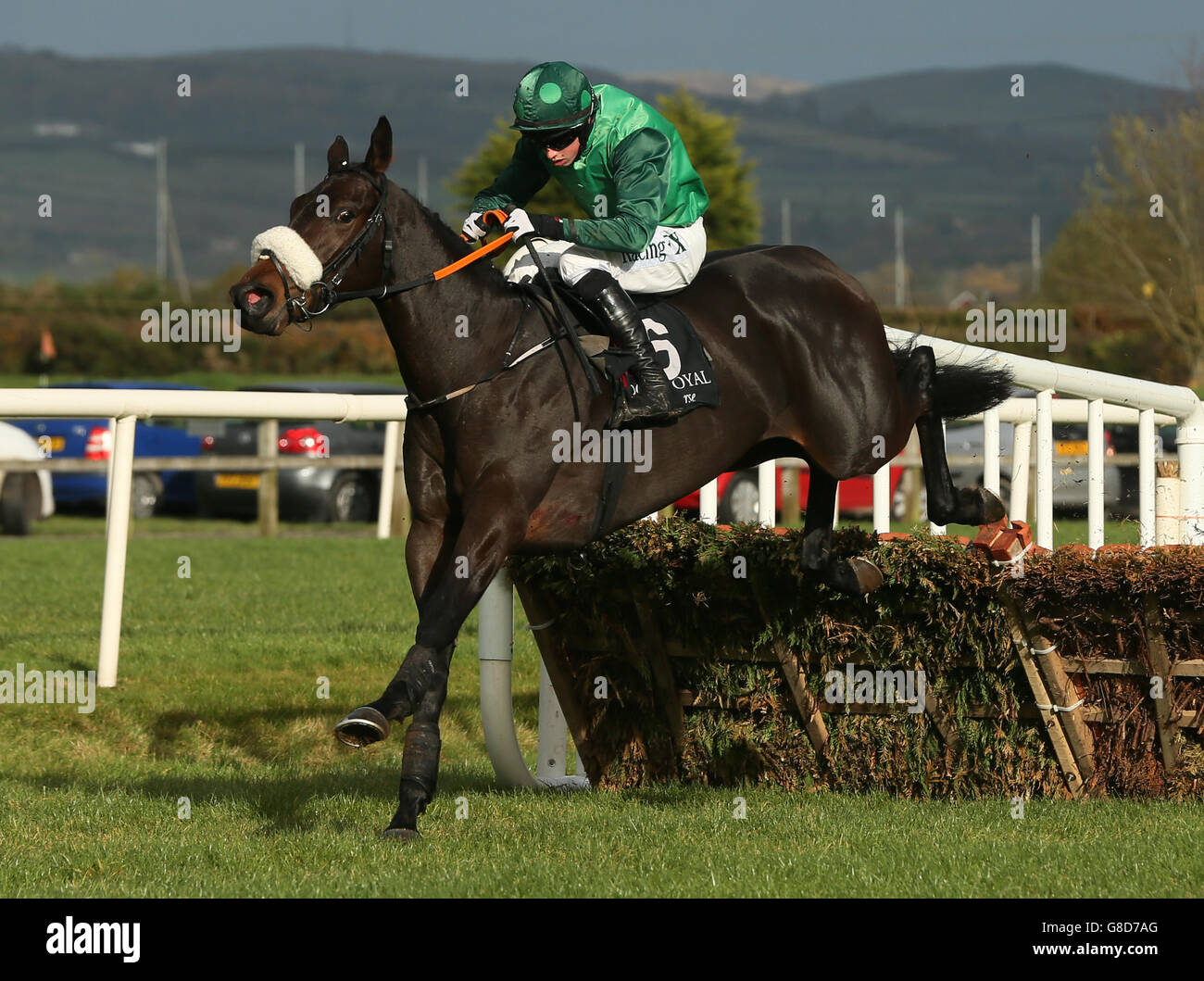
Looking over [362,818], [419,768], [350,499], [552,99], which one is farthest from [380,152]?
[350,499]

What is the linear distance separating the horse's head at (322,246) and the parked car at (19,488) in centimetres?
1238

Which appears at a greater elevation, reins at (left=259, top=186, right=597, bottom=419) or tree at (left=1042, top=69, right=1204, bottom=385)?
tree at (left=1042, top=69, right=1204, bottom=385)

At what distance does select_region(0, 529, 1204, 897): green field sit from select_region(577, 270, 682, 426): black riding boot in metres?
1.32

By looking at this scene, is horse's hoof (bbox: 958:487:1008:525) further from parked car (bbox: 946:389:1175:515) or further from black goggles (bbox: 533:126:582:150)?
parked car (bbox: 946:389:1175:515)

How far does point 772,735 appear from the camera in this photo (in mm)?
6035

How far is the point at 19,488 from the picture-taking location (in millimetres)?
16906

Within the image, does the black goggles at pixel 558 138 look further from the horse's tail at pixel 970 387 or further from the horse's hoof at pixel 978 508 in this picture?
the horse's hoof at pixel 978 508

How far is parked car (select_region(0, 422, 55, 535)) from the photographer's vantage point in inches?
651

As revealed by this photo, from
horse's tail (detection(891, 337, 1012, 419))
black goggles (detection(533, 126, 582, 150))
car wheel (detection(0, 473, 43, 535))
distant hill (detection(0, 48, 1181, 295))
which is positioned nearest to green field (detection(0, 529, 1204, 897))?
horse's tail (detection(891, 337, 1012, 419))

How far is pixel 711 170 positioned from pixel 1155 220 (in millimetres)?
12002

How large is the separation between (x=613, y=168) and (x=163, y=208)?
171 ft

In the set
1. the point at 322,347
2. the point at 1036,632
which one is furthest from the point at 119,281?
the point at 1036,632
